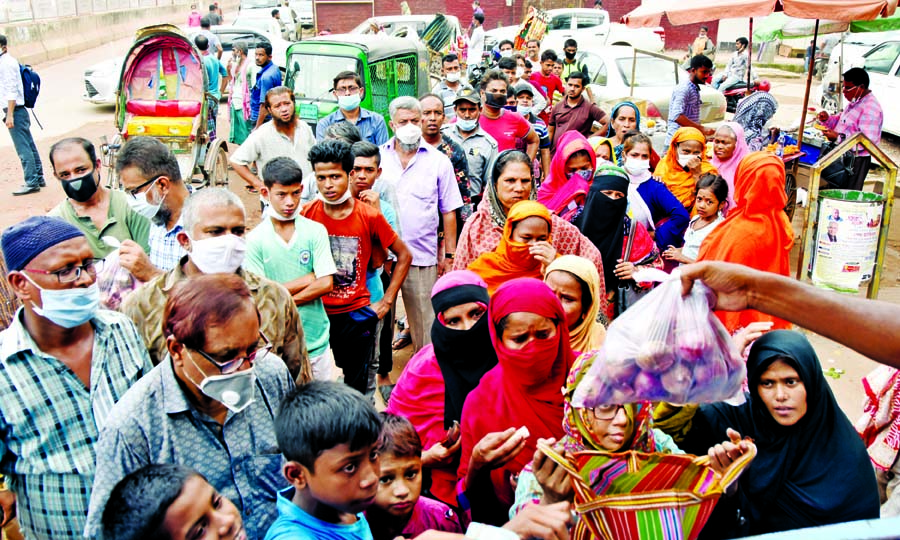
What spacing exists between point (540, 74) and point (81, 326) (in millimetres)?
9473

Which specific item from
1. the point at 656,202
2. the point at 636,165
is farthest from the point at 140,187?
the point at 656,202

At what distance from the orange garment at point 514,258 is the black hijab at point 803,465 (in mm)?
1615

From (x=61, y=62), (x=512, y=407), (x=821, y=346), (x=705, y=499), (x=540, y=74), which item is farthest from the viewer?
(x=61, y=62)

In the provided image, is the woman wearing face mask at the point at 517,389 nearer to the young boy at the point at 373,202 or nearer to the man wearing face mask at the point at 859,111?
the young boy at the point at 373,202

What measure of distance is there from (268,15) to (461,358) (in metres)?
19.3

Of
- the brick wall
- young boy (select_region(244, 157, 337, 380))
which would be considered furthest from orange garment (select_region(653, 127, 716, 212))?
the brick wall

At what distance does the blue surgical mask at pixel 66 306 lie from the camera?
2471 millimetres

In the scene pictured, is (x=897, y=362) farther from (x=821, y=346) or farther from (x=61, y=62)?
(x=61, y=62)

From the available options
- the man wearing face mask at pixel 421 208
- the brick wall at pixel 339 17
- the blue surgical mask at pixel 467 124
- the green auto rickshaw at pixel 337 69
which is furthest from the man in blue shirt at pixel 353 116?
the brick wall at pixel 339 17

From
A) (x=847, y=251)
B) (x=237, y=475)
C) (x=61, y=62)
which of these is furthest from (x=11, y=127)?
(x=61, y=62)

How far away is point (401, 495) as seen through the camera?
2.45 metres

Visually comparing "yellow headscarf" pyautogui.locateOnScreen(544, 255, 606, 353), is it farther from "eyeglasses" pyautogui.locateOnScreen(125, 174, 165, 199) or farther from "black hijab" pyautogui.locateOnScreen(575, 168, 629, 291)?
"eyeglasses" pyautogui.locateOnScreen(125, 174, 165, 199)

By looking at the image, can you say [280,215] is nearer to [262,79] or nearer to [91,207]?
[91,207]

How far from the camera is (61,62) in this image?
72.7 feet
